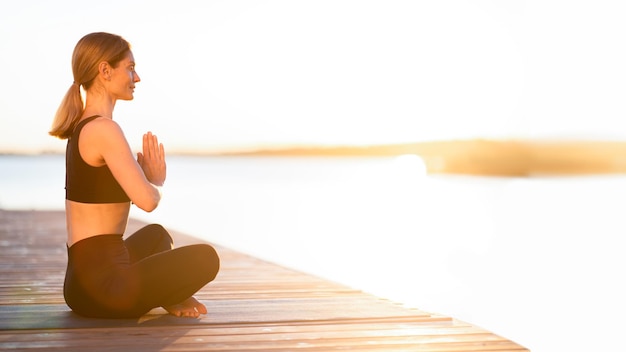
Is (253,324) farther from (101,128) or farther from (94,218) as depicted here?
(101,128)

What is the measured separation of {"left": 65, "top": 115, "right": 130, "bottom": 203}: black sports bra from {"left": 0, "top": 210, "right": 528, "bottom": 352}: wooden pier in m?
0.57

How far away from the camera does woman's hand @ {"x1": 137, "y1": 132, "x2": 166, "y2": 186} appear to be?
3586mm

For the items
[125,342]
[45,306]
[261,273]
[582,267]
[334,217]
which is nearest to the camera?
[125,342]

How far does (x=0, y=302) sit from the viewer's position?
4512 millimetres

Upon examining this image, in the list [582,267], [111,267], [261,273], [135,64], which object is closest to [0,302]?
[111,267]

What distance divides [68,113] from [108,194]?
37 cm

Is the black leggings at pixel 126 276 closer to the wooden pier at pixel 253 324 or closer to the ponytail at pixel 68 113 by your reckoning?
the wooden pier at pixel 253 324

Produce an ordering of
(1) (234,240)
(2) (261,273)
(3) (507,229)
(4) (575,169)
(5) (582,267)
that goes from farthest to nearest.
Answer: (4) (575,169), (3) (507,229), (1) (234,240), (5) (582,267), (2) (261,273)

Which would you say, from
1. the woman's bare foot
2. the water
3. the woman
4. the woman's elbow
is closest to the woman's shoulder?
the woman

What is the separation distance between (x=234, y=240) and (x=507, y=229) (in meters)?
4.91

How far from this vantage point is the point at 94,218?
11.8 ft

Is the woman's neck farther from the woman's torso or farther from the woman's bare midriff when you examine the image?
the woman's bare midriff

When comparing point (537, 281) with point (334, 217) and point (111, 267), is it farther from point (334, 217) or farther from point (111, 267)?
point (334, 217)

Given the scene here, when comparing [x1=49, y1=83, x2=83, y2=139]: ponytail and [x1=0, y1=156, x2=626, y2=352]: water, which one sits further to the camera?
[x1=0, y1=156, x2=626, y2=352]: water
